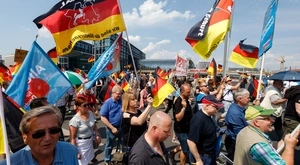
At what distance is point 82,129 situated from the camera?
12.3 ft

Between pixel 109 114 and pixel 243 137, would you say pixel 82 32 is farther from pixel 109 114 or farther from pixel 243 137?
pixel 243 137

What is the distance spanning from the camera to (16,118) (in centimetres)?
240

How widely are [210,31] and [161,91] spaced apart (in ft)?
8.01

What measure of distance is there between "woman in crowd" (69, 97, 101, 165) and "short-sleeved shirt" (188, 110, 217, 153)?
163 centimetres

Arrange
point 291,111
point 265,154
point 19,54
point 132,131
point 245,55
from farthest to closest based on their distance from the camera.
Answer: point 245,55 < point 19,54 < point 291,111 < point 132,131 < point 265,154

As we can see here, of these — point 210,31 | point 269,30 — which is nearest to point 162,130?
point 269,30

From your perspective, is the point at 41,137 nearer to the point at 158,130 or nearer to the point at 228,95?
the point at 158,130

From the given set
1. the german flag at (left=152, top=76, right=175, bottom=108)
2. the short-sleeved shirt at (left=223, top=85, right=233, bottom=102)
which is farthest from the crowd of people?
the short-sleeved shirt at (left=223, top=85, right=233, bottom=102)

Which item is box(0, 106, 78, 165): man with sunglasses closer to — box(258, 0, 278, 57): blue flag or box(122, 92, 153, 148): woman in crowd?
box(122, 92, 153, 148): woman in crowd

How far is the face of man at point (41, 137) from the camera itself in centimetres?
176

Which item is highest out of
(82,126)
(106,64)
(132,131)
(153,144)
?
(106,64)

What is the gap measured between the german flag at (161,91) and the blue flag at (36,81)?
1.86 metres

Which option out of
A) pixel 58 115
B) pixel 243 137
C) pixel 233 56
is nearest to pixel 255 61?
pixel 233 56

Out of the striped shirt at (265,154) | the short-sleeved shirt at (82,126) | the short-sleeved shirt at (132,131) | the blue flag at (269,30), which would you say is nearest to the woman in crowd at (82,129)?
the short-sleeved shirt at (82,126)
